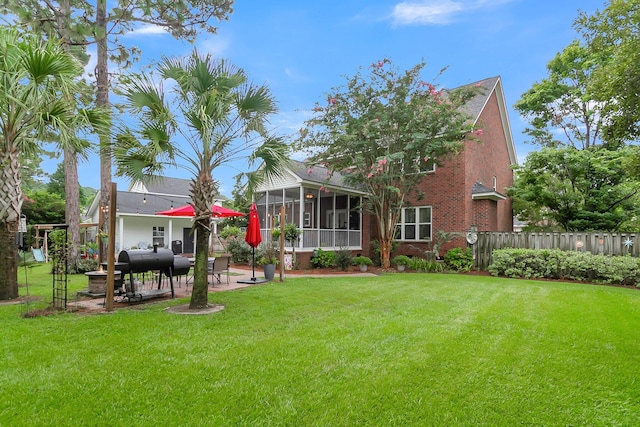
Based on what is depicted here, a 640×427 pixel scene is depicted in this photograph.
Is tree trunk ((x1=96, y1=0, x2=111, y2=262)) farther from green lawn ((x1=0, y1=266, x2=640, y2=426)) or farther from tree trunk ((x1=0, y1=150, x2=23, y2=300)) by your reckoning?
green lawn ((x1=0, y1=266, x2=640, y2=426))

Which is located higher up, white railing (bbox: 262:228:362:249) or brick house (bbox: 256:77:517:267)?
brick house (bbox: 256:77:517:267)

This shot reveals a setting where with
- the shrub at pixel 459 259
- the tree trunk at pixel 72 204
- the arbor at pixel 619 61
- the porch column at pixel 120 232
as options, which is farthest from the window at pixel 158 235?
the arbor at pixel 619 61

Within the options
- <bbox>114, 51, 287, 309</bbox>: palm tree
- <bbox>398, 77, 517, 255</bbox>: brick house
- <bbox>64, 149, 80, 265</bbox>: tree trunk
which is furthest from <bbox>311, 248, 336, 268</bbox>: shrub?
<bbox>64, 149, 80, 265</bbox>: tree trunk

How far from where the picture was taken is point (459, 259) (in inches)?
555

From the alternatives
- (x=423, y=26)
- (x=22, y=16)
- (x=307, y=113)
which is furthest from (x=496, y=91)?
(x=22, y=16)

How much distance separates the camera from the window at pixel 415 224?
53.7 feet

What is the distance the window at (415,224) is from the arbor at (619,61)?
393 inches

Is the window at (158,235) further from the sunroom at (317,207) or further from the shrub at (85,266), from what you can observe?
the shrub at (85,266)

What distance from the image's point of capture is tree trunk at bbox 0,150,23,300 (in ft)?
23.0

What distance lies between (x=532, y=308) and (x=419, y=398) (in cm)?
499

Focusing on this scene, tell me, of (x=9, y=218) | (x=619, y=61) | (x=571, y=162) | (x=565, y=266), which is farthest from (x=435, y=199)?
(x=9, y=218)

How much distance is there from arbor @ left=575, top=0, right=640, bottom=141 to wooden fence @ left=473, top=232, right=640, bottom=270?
698 centimetres

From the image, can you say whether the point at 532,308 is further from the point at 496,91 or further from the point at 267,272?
the point at 496,91

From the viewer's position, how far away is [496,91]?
1817 centimetres
